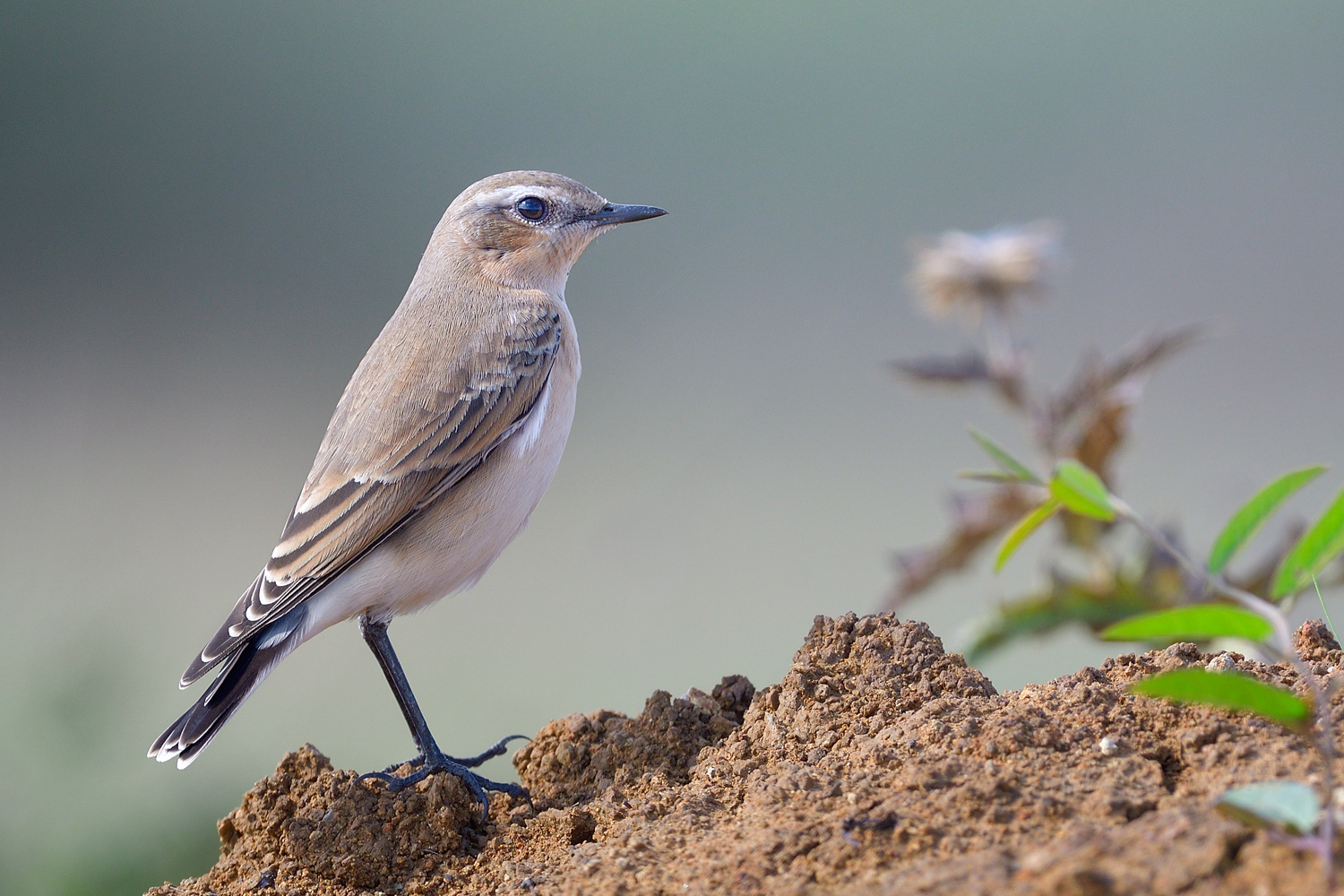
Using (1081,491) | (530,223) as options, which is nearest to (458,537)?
(530,223)

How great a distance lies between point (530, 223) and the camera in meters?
4.85

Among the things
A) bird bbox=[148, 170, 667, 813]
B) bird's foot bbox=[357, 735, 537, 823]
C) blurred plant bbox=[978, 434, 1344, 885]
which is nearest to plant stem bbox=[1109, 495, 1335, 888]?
blurred plant bbox=[978, 434, 1344, 885]

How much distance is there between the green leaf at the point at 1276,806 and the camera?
1575 mm

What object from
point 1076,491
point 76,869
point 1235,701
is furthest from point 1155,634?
point 76,869

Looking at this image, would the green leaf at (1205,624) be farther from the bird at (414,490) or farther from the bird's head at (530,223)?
the bird's head at (530,223)

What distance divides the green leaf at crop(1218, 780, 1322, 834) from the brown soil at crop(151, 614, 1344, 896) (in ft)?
0.16

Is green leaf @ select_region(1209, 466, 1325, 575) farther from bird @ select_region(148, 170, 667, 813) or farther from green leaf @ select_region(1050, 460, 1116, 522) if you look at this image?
bird @ select_region(148, 170, 667, 813)

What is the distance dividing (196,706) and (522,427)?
1.41 metres

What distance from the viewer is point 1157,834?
69.8 inches

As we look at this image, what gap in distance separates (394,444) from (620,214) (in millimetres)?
Answer: 1515

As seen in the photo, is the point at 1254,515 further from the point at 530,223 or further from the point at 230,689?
the point at 530,223

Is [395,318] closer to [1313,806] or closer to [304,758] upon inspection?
[304,758]

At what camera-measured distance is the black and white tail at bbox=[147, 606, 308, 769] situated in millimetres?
3445

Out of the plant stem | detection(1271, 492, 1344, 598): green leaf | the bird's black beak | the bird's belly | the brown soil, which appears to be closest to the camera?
the plant stem
